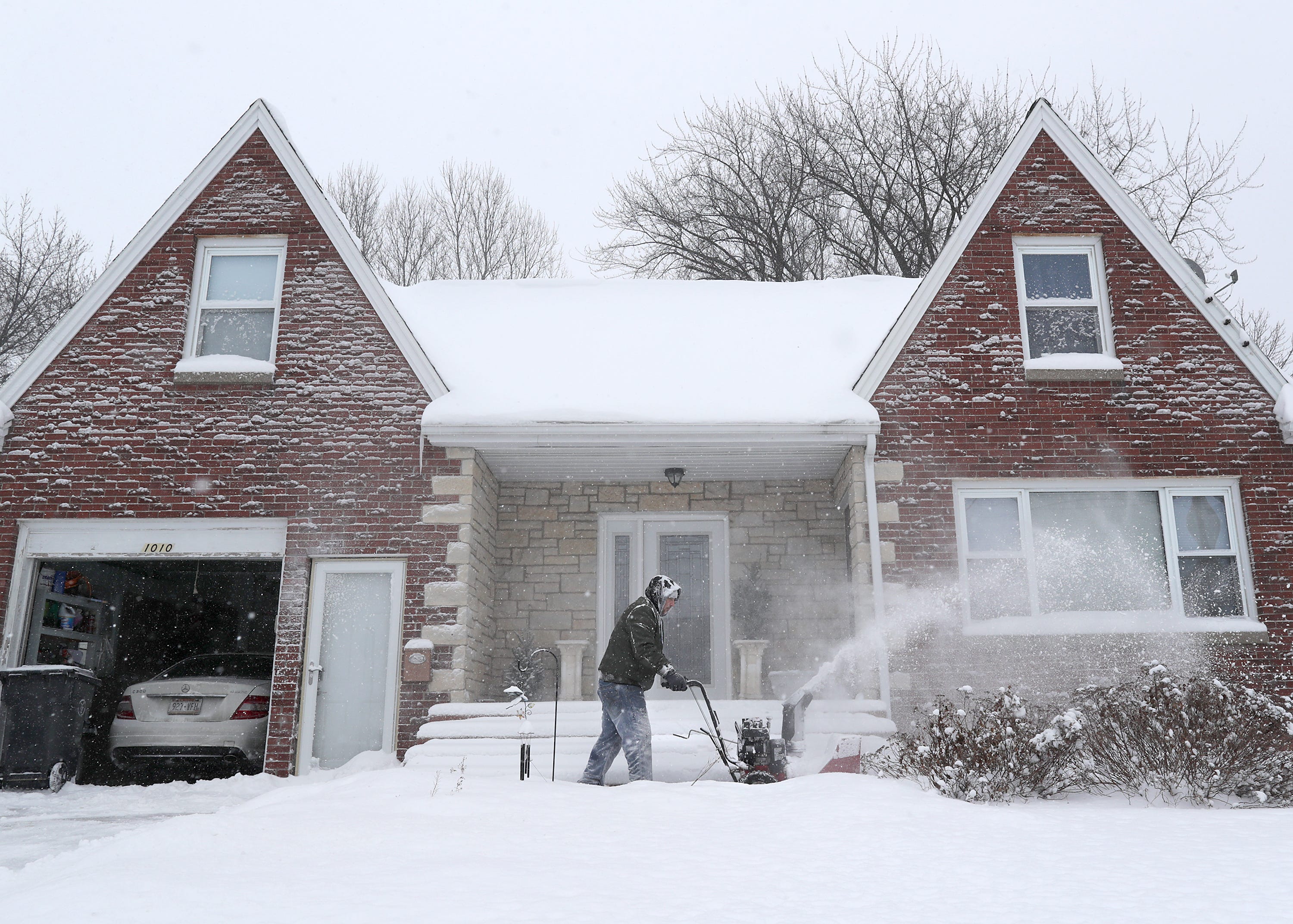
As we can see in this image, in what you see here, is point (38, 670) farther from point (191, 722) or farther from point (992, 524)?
point (992, 524)

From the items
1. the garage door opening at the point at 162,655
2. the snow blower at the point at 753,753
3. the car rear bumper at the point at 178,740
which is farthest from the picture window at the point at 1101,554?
the garage door opening at the point at 162,655

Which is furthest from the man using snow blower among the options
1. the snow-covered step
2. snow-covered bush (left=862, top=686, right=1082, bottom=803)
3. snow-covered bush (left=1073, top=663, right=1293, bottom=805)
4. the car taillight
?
the car taillight

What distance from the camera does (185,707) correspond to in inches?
351

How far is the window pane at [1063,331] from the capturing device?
32.1 ft

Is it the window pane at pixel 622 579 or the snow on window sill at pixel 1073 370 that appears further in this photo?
the window pane at pixel 622 579

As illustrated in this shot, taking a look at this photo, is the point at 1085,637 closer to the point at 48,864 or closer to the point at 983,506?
the point at 983,506

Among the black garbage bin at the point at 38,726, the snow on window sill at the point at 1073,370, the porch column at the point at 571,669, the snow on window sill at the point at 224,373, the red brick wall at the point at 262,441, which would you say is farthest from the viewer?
the porch column at the point at 571,669

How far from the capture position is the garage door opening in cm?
890

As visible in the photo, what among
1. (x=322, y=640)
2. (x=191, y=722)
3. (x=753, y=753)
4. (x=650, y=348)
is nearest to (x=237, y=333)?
(x=322, y=640)

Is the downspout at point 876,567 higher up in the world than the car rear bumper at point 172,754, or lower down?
higher up

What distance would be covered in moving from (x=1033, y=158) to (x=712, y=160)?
15.6m

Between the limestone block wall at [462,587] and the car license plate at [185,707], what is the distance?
219 centimetres

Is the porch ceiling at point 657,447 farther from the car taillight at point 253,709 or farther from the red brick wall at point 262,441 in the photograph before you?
the car taillight at point 253,709

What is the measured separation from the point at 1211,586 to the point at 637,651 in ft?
19.3
